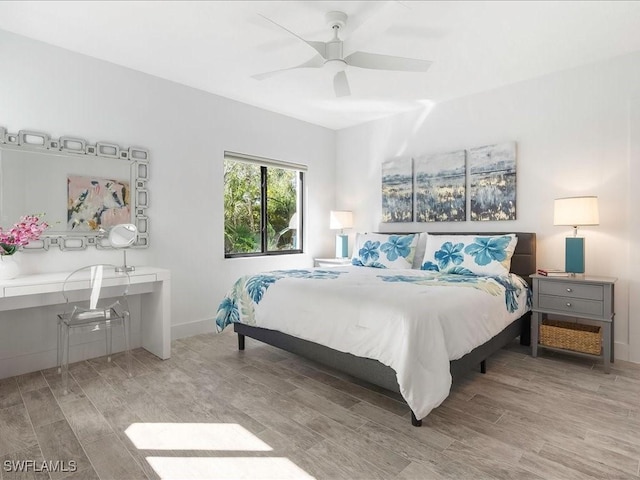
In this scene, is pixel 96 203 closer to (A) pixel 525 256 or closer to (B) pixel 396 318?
(B) pixel 396 318

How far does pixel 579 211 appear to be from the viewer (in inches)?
119

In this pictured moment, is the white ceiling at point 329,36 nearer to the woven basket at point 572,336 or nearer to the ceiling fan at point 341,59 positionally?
the ceiling fan at point 341,59

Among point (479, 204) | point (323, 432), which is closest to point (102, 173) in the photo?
point (323, 432)

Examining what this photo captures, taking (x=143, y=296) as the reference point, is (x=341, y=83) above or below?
above

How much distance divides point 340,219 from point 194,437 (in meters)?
3.43

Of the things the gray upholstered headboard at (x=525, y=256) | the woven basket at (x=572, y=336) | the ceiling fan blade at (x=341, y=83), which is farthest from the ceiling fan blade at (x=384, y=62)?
the woven basket at (x=572, y=336)

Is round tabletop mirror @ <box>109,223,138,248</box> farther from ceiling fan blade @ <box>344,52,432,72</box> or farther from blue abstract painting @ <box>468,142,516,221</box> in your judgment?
blue abstract painting @ <box>468,142,516,221</box>

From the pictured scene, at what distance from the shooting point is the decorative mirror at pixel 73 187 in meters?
2.81

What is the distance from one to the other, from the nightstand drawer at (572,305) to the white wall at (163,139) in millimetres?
2913

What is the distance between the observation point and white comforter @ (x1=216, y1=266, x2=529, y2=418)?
199 cm

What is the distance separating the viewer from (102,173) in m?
3.22

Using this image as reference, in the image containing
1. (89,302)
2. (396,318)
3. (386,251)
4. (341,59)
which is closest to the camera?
(396,318)

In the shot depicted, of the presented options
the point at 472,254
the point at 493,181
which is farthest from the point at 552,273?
the point at 493,181

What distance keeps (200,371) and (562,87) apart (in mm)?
4074
